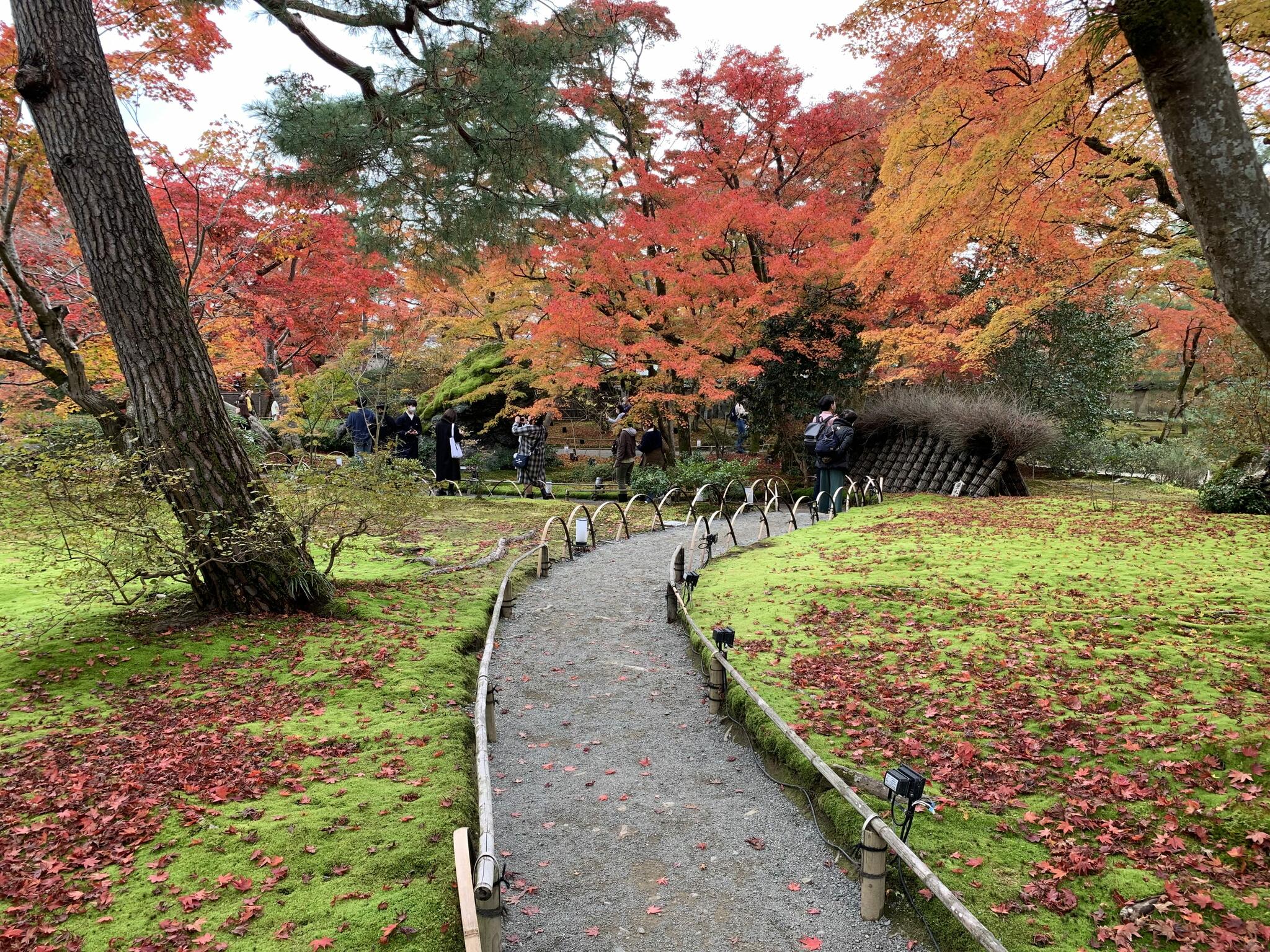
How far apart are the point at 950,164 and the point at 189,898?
340 inches

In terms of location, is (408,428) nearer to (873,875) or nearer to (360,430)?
(360,430)

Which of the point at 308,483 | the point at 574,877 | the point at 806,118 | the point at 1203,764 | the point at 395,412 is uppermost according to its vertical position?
the point at 806,118

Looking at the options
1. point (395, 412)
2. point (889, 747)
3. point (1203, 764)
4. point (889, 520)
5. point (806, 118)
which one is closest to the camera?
point (1203, 764)

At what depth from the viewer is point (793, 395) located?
14.7 metres

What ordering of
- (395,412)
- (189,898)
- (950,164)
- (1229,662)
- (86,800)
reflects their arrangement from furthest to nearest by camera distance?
(395,412) < (950,164) < (1229,662) < (86,800) < (189,898)

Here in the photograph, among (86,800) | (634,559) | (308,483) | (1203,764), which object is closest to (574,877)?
(86,800)

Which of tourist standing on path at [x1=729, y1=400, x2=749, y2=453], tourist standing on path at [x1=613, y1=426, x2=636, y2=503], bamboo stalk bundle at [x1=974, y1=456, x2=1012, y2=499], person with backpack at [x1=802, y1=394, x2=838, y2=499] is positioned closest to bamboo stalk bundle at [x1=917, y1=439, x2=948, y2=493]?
bamboo stalk bundle at [x1=974, y1=456, x2=1012, y2=499]

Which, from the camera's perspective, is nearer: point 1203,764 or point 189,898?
point 189,898

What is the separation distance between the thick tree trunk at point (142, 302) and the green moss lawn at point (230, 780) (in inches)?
28.7

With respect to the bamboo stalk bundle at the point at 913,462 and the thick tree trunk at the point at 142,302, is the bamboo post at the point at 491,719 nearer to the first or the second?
the thick tree trunk at the point at 142,302

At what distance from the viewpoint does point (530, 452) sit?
1439 centimetres

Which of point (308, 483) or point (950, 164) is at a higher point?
point (950, 164)

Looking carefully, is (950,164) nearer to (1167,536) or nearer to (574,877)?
(1167,536)

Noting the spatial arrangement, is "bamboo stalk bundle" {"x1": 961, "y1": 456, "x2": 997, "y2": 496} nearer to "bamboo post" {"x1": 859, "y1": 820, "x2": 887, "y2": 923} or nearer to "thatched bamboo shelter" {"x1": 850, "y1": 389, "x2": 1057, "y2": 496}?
"thatched bamboo shelter" {"x1": 850, "y1": 389, "x2": 1057, "y2": 496}
